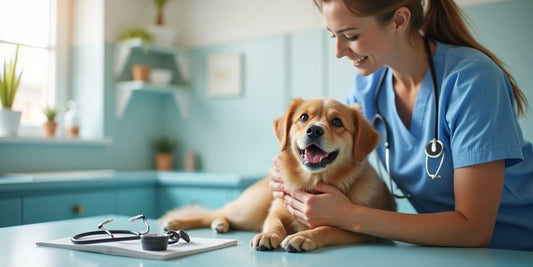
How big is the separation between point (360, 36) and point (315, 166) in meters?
0.39

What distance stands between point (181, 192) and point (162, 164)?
29.1 inches

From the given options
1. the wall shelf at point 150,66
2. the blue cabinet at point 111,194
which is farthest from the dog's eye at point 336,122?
the wall shelf at point 150,66

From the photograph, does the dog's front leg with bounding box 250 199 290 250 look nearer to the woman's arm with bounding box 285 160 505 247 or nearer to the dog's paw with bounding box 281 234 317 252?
the dog's paw with bounding box 281 234 317 252

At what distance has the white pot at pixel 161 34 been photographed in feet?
12.0

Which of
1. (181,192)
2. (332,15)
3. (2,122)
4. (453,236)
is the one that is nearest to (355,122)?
(332,15)

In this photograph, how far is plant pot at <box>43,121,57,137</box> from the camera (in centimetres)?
321

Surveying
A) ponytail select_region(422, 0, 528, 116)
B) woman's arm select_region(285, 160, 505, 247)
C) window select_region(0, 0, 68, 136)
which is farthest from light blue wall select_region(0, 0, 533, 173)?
woman's arm select_region(285, 160, 505, 247)

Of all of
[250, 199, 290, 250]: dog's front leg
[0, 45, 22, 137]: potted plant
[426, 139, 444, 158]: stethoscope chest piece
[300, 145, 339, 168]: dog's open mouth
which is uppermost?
[0, 45, 22, 137]: potted plant

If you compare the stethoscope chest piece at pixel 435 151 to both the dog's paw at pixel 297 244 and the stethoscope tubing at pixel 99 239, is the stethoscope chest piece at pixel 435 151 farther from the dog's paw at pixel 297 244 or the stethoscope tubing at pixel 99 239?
the stethoscope tubing at pixel 99 239

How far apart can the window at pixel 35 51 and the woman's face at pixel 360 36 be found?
2446 millimetres

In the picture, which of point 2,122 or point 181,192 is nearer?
point 2,122

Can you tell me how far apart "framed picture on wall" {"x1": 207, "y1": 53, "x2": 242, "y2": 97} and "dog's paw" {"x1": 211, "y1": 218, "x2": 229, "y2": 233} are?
2184 mm

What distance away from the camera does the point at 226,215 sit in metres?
1.57

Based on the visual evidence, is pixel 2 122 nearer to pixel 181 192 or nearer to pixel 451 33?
pixel 181 192
